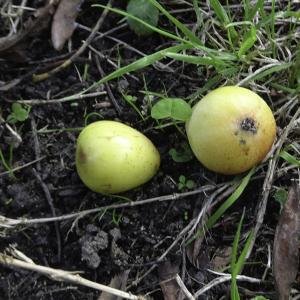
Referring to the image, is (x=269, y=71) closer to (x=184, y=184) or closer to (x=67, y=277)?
(x=184, y=184)

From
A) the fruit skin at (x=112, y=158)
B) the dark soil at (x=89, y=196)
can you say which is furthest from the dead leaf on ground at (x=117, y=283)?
the fruit skin at (x=112, y=158)

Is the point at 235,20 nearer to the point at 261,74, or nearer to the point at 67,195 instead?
the point at 261,74

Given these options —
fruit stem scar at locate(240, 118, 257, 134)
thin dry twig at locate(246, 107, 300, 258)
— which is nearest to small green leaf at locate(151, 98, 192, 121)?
fruit stem scar at locate(240, 118, 257, 134)

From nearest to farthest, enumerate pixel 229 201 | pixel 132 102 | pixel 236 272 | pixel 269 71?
pixel 236 272 < pixel 229 201 < pixel 269 71 < pixel 132 102

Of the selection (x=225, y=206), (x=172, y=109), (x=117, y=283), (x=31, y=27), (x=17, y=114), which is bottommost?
(x=117, y=283)

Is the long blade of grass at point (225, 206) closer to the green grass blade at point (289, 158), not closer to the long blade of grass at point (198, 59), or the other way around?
the green grass blade at point (289, 158)

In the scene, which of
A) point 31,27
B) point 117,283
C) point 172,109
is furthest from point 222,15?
point 117,283

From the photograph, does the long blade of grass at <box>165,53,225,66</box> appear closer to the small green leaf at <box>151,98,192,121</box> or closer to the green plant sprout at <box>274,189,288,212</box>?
the small green leaf at <box>151,98,192,121</box>
